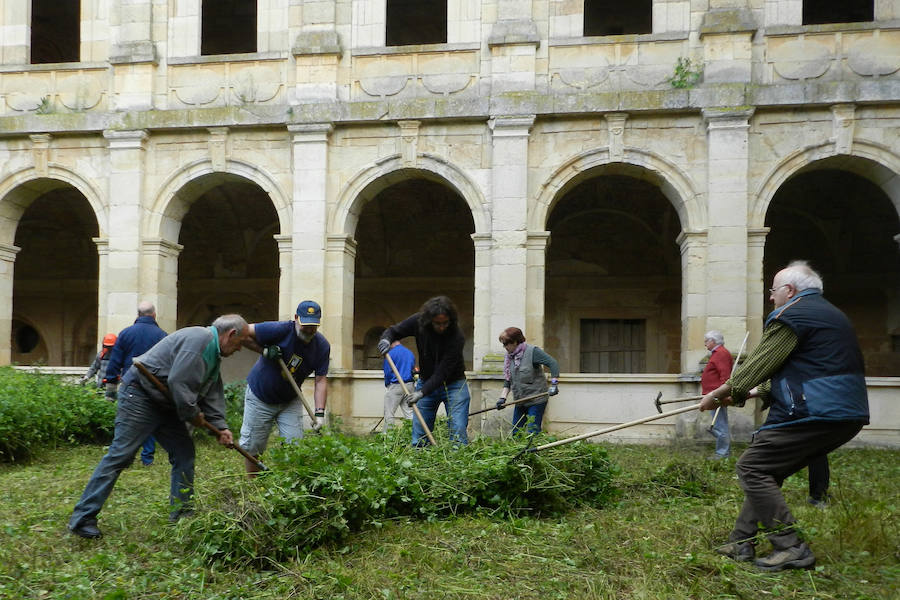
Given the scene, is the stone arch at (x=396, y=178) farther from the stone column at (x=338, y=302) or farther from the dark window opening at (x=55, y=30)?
the dark window opening at (x=55, y=30)

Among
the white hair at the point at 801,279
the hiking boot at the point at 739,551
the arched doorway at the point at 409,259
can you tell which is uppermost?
the arched doorway at the point at 409,259

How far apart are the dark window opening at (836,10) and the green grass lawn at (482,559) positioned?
452 inches

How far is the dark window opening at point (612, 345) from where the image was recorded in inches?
652

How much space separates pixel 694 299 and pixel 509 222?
2.90m

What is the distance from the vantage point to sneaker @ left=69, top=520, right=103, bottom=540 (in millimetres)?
5160

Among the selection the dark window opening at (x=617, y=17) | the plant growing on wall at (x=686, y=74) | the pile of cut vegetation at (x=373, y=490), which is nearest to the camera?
the pile of cut vegetation at (x=373, y=490)

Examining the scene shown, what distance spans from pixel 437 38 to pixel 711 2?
6.35 m

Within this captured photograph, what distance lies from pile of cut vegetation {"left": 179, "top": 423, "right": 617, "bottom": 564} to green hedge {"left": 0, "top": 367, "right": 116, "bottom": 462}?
4.41 m

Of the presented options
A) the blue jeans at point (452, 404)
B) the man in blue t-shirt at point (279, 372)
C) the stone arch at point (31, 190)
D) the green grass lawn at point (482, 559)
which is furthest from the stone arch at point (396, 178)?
the green grass lawn at point (482, 559)

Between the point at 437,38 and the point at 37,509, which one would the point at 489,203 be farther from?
the point at 37,509

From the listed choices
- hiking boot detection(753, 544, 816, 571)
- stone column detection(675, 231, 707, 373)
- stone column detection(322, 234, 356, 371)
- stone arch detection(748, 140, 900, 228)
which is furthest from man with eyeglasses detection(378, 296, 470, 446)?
stone arch detection(748, 140, 900, 228)

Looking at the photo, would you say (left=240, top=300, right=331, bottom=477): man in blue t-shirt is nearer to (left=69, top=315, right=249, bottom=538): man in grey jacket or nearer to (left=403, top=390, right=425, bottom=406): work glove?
(left=69, top=315, right=249, bottom=538): man in grey jacket

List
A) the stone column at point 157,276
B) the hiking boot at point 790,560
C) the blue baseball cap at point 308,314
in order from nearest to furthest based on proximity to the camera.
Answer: the hiking boot at point 790,560 → the blue baseball cap at point 308,314 → the stone column at point 157,276

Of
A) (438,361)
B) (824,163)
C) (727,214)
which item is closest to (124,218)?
(438,361)
